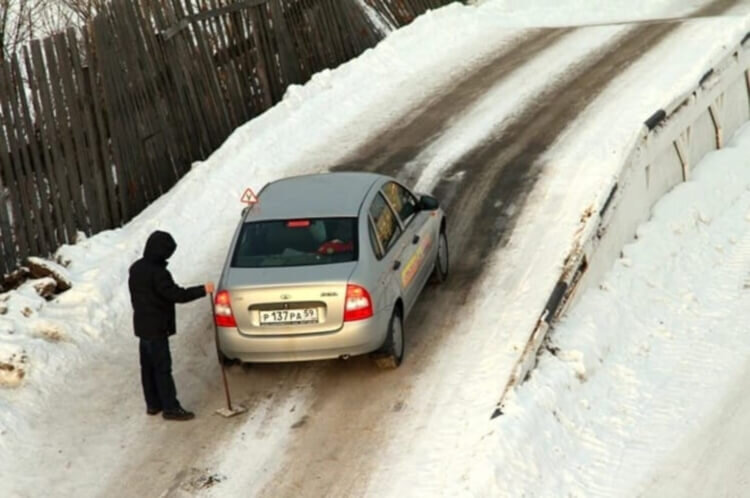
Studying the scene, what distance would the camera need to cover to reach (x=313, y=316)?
439 inches

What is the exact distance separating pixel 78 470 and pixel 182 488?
1.09 meters

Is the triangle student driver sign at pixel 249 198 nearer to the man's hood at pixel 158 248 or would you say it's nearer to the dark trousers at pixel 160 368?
the man's hood at pixel 158 248

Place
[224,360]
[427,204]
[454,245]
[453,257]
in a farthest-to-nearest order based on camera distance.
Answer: [454,245] < [453,257] < [427,204] < [224,360]

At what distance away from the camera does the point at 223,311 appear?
1134 centimetres

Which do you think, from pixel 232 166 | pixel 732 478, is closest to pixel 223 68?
pixel 232 166

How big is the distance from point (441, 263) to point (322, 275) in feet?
8.76

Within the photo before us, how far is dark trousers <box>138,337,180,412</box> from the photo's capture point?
1120 cm

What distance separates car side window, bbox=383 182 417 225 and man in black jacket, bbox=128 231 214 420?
2.47m

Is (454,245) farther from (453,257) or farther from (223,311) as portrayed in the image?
(223,311)

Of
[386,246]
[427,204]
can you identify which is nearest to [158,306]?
[386,246]

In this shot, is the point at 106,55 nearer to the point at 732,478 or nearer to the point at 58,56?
the point at 58,56

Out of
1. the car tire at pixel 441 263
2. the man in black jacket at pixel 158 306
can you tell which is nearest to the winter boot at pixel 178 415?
the man in black jacket at pixel 158 306

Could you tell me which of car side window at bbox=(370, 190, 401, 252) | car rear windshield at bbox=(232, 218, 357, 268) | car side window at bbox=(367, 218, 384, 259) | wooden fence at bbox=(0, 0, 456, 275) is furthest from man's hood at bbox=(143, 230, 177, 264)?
wooden fence at bbox=(0, 0, 456, 275)

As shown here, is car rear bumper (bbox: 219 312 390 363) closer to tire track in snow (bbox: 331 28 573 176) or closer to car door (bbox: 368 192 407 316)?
car door (bbox: 368 192 407 316)
